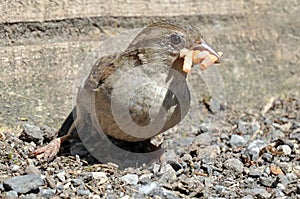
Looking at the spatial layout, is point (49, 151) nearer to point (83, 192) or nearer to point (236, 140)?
point (83, 192)

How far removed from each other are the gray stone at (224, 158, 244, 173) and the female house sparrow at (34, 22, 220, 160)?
43 cm

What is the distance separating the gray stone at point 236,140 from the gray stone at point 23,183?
1596 millimetres

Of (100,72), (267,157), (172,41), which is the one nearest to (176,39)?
(172,41)

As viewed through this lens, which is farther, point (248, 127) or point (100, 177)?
point (248, 127)

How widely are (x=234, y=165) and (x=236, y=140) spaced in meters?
0.54

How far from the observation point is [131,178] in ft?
11.4

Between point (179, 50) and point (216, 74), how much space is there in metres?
1.37

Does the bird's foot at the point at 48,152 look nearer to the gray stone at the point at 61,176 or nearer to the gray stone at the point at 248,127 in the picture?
the gray stone at the point at 61,176

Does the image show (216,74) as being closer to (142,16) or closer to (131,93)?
(142,16)

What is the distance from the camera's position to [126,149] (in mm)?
4043

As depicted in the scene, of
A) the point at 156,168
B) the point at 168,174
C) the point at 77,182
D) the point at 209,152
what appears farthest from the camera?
the point at 209,152

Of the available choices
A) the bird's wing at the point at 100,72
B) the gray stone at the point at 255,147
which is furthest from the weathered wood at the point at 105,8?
the gray stone at the point at 255,147

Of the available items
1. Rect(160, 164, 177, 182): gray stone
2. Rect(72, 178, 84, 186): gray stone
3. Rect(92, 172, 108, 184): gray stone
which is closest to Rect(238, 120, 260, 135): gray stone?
Rect(160, 164, 177, 182): gray stone

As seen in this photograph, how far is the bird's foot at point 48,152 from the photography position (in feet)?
12.0
